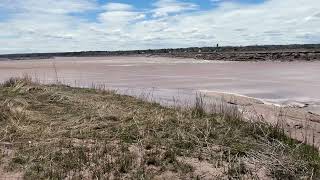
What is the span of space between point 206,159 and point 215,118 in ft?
11.3

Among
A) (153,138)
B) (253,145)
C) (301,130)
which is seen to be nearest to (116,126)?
(153,138)

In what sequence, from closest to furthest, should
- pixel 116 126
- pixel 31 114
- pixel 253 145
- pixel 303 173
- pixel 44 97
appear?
pixel 303 173, pixel 253 145, pixel 116 126, pixel 31 114, pixel 44 97

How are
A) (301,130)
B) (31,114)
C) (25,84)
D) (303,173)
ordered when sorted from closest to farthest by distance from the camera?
(303,173) < (31,114) < (301,130) < (25,84)

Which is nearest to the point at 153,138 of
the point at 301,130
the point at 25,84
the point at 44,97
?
the point at 301,130

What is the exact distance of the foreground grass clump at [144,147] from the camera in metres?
7.38

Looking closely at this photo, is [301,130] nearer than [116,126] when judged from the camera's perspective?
No

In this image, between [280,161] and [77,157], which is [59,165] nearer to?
[77,157]

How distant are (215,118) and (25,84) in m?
9.25

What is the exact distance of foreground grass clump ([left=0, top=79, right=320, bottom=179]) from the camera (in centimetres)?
738

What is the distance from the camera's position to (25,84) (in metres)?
18.1

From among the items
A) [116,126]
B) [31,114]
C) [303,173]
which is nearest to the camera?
[303,173]

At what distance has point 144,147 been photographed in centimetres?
849

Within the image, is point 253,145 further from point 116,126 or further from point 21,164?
point 21,164

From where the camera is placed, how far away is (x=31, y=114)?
11258 mm
